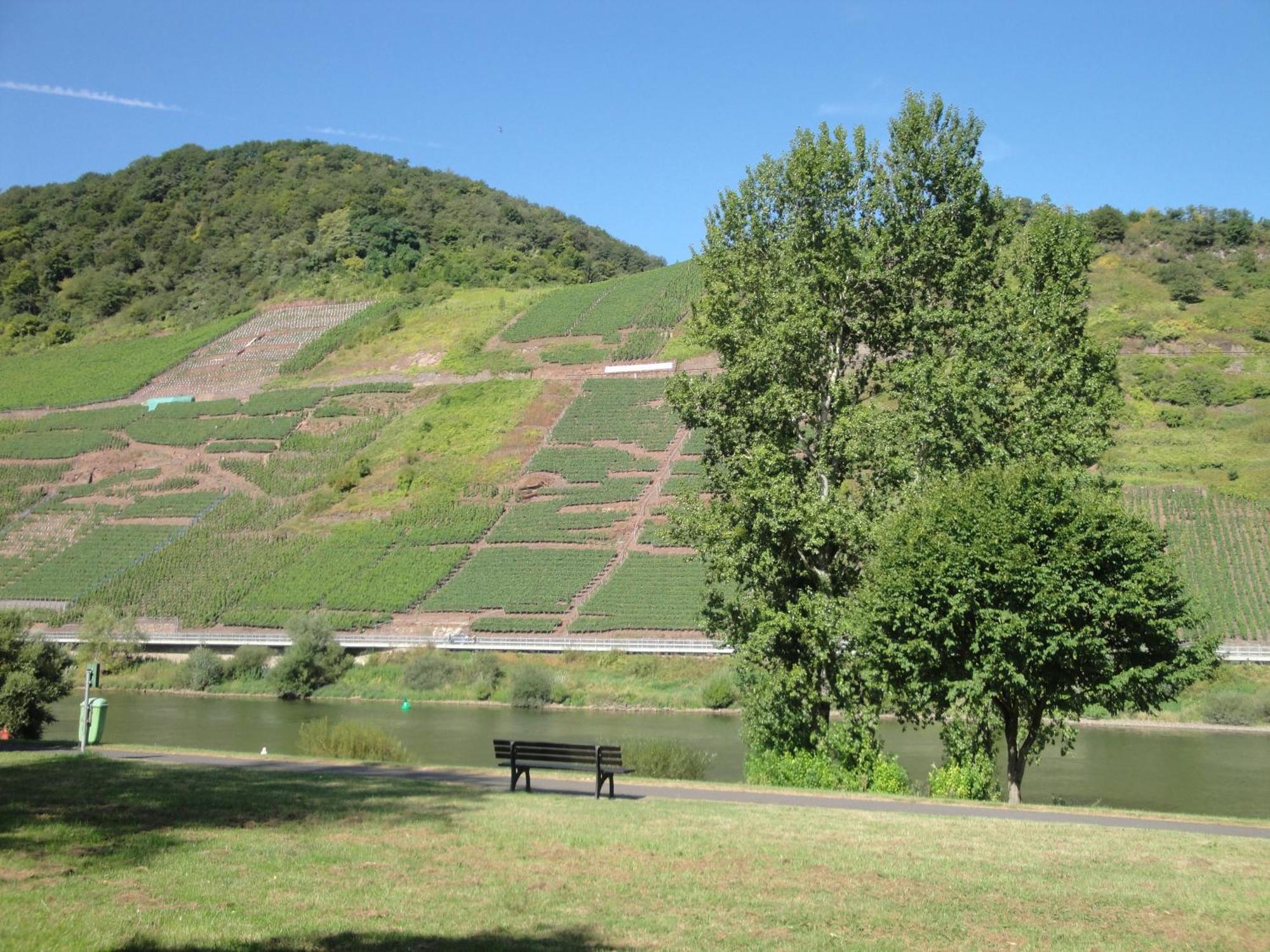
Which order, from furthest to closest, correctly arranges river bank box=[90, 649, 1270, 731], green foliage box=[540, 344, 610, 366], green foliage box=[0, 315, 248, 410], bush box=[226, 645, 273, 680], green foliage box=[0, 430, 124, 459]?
green foliage box=[0, 315, 248, 410] → green foliage box=[540, 344, 610, 366] → green foliage box=[0, 430, 124, 459] → bush box=[226, 645, 273, 680] → river bank box=[90, 649, 1270, 731]

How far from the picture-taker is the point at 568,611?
58.2m

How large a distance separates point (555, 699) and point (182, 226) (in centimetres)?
13303

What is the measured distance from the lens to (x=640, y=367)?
90.4m

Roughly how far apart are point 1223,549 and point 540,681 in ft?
118

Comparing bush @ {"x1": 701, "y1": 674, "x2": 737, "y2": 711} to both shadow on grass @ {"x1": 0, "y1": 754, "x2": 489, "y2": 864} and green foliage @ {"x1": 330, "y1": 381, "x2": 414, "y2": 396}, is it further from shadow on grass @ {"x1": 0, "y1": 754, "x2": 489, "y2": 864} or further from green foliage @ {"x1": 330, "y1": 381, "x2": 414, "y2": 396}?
green foliage @ {"x1": 330, "y1": 381, "x2": 414, "y2": 396}

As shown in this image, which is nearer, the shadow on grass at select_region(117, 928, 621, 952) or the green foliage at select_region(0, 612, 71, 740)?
the shadow on grass at select_region(117, 928, 621, 952)

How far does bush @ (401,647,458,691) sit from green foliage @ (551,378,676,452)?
28.5 m

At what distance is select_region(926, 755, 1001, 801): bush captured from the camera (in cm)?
1795

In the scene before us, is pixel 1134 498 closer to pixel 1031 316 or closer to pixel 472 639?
pixel 472 639

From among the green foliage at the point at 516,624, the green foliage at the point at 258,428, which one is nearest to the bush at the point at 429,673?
the green foliage at the point at 516,624

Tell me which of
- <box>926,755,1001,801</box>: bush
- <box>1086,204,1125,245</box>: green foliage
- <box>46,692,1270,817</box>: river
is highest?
<box>1086,204,1125,245</box>: green foliage

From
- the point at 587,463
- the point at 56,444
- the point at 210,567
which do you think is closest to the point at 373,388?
the point at 56,444

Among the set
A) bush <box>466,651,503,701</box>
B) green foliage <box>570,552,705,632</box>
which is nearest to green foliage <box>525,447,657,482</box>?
green foliage <box>570,552,705,632</box>

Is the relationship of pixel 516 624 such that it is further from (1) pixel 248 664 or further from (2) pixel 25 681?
(2) pixel 25 681
